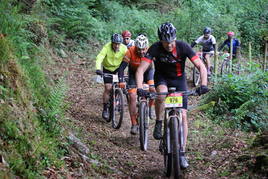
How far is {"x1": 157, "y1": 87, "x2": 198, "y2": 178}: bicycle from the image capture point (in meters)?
5.62

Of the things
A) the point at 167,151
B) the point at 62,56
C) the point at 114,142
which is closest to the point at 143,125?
the point at 114,142

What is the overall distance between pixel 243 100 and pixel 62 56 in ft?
28.0

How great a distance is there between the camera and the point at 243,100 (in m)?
10.5

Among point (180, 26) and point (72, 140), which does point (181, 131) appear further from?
point (180, 26)

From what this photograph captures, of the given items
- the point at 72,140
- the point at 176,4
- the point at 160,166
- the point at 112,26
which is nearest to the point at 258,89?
the point at 160,166

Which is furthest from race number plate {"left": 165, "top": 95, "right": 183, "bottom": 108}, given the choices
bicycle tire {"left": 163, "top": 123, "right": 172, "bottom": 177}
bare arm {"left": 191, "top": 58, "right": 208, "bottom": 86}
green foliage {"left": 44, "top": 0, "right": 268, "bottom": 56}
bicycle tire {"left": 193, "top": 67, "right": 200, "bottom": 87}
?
green foliage {"left": 44, "top": 0, "right": 268, "bottom": 56}

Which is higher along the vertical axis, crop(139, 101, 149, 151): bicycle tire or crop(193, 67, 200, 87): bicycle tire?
crop(193, 67, 200, 87): bicycle tire

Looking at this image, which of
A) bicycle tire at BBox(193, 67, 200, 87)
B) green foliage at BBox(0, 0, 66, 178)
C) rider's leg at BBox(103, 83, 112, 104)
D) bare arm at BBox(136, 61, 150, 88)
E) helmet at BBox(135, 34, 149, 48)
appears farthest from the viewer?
bicycle tire at BBox(193, 67, 200, 87)

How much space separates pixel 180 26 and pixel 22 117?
2067cm

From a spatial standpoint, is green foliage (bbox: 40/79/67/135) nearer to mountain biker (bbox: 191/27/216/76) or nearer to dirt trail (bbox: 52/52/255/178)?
dirt trail (bbox: 52/52/255/178)

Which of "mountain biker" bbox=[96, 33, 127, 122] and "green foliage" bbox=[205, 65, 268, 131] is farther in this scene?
"mountain biker" bbox=[96, 33, 127, 122]

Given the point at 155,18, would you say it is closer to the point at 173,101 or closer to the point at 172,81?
the point at 172,81

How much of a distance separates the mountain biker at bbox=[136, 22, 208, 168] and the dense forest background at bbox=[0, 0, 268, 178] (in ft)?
5.32

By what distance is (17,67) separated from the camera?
536 centimetres
